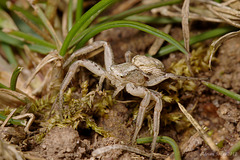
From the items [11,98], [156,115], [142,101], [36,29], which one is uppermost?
[36,29]

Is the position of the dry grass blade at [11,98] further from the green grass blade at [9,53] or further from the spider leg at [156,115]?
the spider leg at [156,115]

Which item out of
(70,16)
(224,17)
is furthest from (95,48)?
(224,17)

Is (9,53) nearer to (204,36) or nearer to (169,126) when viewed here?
(169,126)

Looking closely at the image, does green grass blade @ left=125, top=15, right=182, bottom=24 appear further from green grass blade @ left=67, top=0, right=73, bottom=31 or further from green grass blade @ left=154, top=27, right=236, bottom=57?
green grass blade @ left=67, top=0, right=73, bottom=31

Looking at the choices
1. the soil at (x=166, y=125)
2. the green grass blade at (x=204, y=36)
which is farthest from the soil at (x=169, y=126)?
the green grass blade at (x=204, y=36)

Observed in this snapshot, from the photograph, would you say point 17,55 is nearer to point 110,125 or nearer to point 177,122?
point 110,125

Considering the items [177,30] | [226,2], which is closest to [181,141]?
[177,30]
